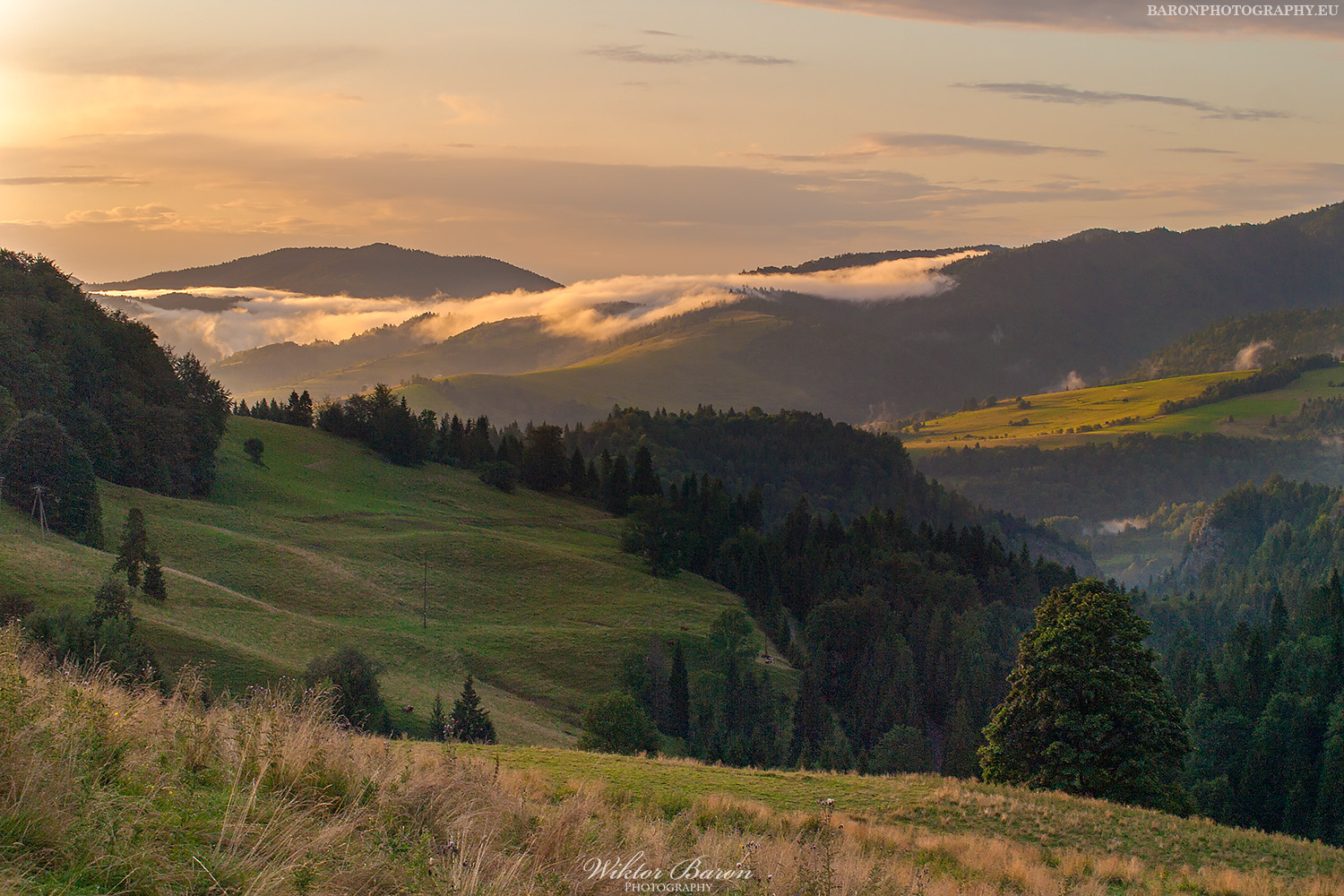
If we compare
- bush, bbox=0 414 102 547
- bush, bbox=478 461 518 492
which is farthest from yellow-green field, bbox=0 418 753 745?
bush, bbox=0 414 102 547

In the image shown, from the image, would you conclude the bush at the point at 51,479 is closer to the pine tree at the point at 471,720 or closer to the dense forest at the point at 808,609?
the pine tree at the point at 471,720

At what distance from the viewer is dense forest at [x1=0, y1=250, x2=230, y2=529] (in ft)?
293

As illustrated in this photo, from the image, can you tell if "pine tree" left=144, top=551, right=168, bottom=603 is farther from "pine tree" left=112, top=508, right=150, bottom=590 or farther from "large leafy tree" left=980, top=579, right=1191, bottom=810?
"large leafy tree" left=980, top=579, right=1191, bottom=810

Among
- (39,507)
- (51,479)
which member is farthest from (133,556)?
(51,479)

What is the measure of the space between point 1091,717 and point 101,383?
322 ft

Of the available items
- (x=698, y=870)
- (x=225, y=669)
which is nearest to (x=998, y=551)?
(x=225, y=669)

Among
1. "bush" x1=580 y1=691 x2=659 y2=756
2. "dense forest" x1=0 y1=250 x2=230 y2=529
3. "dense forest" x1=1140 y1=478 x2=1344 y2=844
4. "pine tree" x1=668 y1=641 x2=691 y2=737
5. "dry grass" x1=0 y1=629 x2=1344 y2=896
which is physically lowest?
"dense forest" x1=1140 y1=478 x2=1344 y2=844

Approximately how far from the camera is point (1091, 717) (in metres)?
36.3

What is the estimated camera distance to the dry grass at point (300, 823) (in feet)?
25.4

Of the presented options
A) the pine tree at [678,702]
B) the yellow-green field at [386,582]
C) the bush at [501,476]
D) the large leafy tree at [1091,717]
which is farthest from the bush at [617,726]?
the bush at [501,476]

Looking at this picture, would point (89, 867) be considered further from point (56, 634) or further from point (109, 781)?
point (56, 634)

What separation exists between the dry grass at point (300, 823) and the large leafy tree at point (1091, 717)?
79.3ft

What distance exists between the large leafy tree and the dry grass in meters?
24.2

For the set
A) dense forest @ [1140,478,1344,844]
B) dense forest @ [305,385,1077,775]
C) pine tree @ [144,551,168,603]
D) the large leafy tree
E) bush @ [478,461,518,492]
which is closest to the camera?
the large leafy tree
